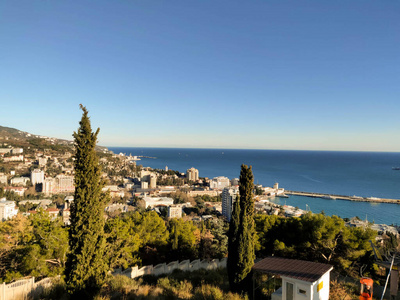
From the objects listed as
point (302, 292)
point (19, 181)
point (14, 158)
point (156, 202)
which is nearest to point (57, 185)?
point (19, 181)

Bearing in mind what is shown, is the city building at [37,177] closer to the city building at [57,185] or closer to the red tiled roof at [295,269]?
the city building at [57,185]

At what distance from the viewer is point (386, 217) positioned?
3566 centimetres

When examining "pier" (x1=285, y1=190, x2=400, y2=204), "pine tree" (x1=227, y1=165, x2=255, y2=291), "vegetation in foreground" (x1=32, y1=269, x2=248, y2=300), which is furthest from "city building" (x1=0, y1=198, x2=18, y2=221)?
"pier" (x1=285, y1=190, x2=400, y2=204)

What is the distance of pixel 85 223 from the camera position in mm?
4324

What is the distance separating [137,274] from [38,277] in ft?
8.94

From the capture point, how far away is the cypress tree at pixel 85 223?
4219mm

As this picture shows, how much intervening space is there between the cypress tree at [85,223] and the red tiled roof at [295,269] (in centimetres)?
333

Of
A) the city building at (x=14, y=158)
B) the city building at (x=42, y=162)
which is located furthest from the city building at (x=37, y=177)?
the city building at (x=14, y=158)

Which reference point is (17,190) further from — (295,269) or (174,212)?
(295,269)

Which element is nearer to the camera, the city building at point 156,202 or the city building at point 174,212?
the city building at point 174,212

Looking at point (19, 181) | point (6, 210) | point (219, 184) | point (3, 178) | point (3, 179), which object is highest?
point (3, 178)

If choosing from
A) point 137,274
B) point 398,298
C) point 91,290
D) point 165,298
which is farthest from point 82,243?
point 398,298

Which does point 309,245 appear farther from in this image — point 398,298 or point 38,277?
point 38,277

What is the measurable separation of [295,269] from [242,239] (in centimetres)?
174
